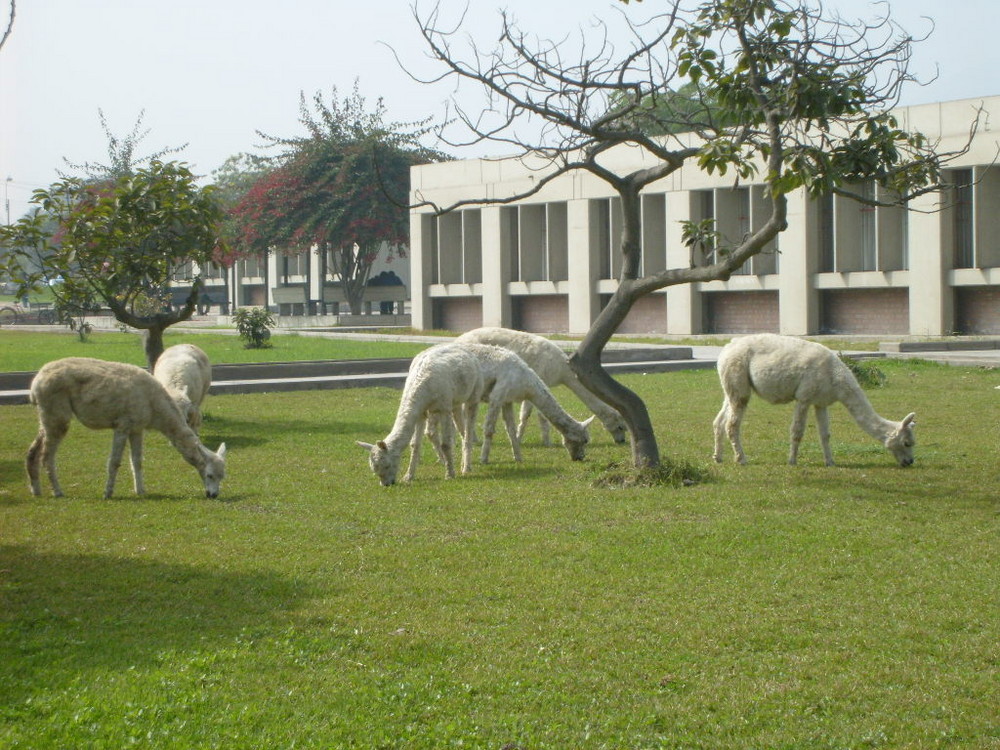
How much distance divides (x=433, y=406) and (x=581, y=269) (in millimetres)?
35990

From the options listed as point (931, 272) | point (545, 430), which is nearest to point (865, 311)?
point (931, 272)

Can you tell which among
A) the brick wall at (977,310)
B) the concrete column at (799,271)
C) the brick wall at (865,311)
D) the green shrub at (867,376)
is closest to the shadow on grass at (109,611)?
the green shrub at (867,376)

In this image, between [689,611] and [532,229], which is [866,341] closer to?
[532,229]

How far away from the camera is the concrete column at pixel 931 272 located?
124 ft

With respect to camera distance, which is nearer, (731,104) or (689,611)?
(689,611)

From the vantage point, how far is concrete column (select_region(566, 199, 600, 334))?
158 feet

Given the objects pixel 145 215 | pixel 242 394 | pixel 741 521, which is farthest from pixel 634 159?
pixel 741 521

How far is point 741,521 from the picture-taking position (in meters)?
10.0

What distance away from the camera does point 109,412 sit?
11.6 metres

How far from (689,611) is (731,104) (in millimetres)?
6166

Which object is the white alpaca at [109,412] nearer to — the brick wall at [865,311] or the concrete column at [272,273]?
the brick wall at [865,311]

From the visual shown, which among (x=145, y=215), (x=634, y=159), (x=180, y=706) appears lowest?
(x=180, y=706)

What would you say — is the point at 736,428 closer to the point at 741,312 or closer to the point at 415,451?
the point at 415,451

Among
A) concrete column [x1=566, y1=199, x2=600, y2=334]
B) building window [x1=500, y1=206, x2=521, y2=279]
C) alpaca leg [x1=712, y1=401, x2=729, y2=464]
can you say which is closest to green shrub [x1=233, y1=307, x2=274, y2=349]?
concrete column [x1=566, y1=199, x2=600, y2=334]
